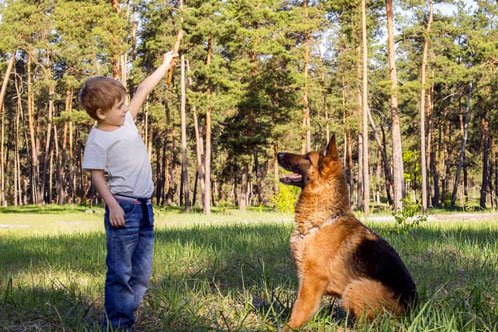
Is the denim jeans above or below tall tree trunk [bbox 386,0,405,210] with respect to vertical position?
below

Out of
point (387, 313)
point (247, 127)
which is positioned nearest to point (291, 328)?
point (387, 313)

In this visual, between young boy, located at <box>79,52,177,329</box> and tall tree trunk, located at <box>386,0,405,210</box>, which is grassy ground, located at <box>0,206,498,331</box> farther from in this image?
tall tree trunk, located at <box>386,0,405,210</box>

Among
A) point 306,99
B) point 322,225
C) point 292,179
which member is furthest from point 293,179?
point 306,99

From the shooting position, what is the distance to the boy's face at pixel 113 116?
4.32 m

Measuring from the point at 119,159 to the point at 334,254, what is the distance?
192cm

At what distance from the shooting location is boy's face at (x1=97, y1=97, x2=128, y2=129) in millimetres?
4320

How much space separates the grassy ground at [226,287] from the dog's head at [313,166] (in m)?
1.13

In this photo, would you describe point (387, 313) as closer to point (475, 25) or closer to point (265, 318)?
point (265, 318)

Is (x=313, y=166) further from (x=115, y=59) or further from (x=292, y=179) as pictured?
(x=115, y=59)

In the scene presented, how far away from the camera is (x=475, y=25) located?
43.7 m

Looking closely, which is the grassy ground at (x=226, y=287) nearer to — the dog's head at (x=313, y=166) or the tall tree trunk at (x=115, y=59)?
the dog's head at (x=313, y=166)

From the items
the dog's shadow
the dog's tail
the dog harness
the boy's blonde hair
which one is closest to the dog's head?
the dog harness

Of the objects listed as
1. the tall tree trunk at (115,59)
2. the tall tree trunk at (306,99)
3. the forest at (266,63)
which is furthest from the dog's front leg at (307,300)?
the tall tree trunk at (306,99)

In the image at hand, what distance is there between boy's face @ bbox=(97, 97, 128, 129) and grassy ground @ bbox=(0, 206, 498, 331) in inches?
63.9
